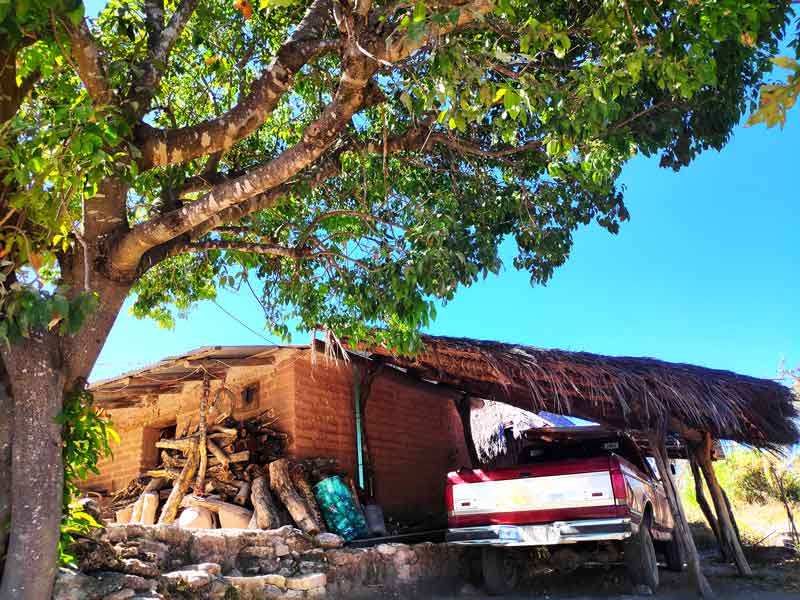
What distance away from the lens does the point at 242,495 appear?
370 inches

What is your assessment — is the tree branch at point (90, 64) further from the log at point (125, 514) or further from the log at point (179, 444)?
the log at point (125, 514)

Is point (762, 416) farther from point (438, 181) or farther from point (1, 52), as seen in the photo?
point (1, 52)

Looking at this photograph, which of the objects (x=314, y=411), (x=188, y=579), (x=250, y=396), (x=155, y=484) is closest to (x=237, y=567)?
(x=188, y=579)

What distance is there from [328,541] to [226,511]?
2365 mm

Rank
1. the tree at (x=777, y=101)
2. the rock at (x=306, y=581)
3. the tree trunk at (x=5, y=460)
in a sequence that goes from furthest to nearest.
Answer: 1. the rock at (x=306, y=581)
2. the tree trunk at (x=5, y=460)
3. the tree at (x=777, y=101)

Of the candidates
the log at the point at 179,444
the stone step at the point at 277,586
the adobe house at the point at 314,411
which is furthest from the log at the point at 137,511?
the stone step at the point at 277,586

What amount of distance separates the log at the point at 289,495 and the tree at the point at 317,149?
2.04 metres

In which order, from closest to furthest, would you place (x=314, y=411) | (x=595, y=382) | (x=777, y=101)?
(x=777, y=101)
(x=595, y=382)
(x=314, y=411)

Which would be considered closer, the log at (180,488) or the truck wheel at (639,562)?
the truck wheel at (639,562)

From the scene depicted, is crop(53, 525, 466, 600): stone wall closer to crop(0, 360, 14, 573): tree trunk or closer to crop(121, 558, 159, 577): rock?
crop(121, 558, 159, 577): rock

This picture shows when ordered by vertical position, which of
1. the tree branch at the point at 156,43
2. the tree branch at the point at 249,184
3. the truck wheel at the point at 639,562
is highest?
the tree branch at the point at 156,43

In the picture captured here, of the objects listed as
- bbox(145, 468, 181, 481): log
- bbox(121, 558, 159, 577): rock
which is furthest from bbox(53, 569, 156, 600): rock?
bbox(145, 468, 181, 481): log

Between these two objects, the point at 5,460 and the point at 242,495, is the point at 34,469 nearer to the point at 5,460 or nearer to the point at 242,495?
the point at 5,460

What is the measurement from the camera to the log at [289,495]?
8.41 meters
